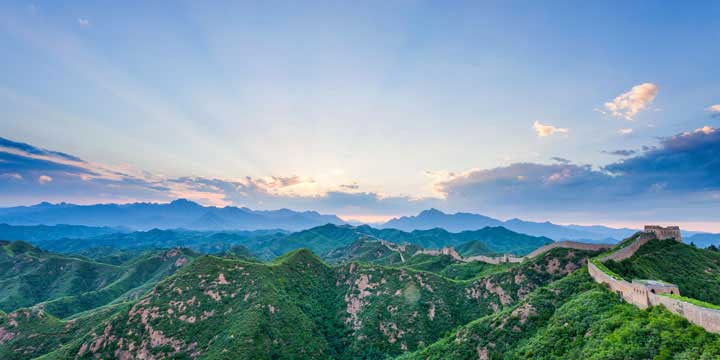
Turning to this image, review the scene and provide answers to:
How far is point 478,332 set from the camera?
178 ft

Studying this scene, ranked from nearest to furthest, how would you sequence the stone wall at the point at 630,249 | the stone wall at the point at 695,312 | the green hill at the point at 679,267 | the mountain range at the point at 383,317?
the stone wall at the point at 695,312, the mountain range at the point at 383,317, the green hill at the point at 679,267, the stone wall at the point at 630,249

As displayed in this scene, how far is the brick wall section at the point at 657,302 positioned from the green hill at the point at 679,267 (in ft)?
27.1

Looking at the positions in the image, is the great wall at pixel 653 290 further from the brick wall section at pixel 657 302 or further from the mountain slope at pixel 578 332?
the mountain slope at pixel 578 332

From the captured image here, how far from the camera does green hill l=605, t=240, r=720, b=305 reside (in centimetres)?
5038

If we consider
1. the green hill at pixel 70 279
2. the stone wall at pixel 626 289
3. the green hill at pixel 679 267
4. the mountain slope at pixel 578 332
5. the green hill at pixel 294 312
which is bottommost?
the green hill at pixel 70 279

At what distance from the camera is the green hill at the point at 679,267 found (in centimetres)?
5038

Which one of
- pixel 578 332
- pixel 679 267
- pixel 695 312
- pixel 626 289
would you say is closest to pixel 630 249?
pixel 679 267

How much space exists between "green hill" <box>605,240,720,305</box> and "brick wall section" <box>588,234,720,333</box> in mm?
8262

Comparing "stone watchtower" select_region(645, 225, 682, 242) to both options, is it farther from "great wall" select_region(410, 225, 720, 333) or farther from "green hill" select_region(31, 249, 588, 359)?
"green hill" select_region(31, 249, 588, 359)

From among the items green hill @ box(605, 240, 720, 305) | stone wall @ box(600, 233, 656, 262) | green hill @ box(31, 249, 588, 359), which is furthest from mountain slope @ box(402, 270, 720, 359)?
green hill @ box(31, 249, 588, 359)

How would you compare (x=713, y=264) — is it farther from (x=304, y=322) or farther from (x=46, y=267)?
(x=46, y=267)

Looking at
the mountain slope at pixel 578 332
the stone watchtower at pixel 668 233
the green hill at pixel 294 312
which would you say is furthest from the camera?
the green hill at pixel 294 312

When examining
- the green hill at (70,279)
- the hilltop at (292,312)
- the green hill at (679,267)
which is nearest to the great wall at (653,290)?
the green hill at (679,267)

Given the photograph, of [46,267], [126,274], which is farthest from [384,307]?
[46,267]
